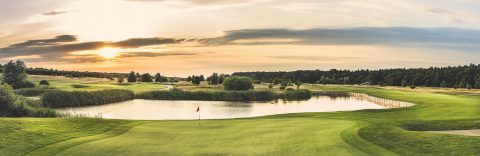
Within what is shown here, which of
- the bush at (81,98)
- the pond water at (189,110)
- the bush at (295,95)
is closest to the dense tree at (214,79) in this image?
the bush at (295,95)

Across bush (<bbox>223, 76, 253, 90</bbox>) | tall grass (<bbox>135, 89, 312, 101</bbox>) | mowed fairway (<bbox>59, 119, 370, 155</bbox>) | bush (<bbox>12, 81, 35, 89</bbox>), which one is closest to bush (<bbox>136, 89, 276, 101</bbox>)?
tall grass (<bbox>135, 89, 312, 101</bbox>)

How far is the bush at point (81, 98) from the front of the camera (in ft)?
226

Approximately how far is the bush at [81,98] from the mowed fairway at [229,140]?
159 ft

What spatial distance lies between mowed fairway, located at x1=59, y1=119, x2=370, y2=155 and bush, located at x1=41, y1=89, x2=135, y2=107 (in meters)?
48.5

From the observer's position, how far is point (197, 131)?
75.0ft

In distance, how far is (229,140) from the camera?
65.4 ft

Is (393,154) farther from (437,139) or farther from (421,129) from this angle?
(421,129)

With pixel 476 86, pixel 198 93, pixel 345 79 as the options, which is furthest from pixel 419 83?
pixel 198 93

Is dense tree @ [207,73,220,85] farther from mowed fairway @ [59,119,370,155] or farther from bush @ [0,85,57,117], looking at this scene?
mowed fairway @ [59,119,370,155]

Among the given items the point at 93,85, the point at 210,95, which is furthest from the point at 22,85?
the point at 210,95

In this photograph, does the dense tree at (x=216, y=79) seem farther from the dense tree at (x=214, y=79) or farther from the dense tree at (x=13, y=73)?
the dense tree at (x=13, y=73)

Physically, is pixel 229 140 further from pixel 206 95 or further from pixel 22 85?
pixel 22 85

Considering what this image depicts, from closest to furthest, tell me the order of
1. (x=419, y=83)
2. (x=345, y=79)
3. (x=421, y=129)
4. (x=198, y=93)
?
(x=421, y=129) → (x=198, y=93) → (x=419, y=83) → (x=345, y=79)

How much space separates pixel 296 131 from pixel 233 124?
431 centimetres
